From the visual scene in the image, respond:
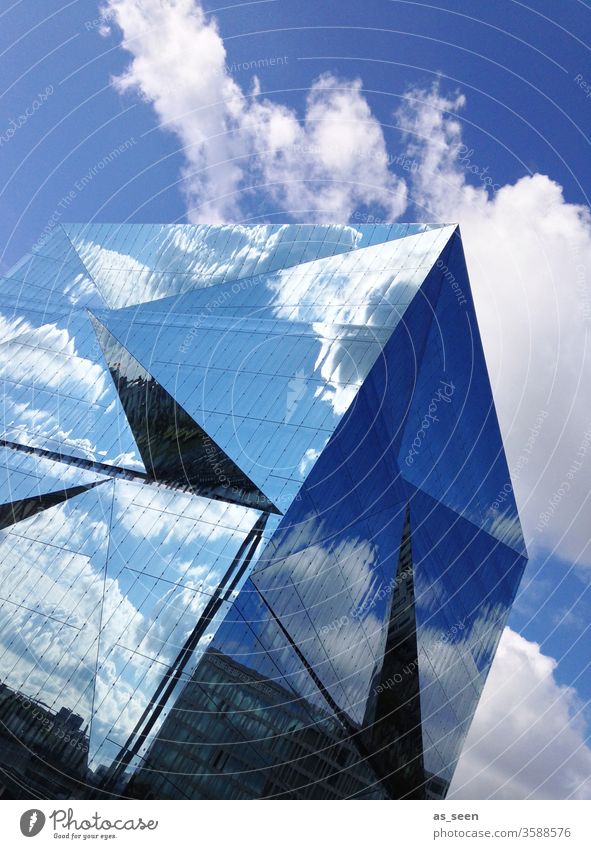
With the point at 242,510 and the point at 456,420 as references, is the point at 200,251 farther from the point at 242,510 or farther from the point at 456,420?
the point at 242,510

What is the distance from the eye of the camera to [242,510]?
94.4ft

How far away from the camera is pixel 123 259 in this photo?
47281mm

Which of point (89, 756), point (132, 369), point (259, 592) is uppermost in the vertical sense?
point (132, 369)

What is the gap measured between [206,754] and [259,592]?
6.59 meters

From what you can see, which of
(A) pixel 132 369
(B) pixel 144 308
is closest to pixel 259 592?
(A) pixel 132 369

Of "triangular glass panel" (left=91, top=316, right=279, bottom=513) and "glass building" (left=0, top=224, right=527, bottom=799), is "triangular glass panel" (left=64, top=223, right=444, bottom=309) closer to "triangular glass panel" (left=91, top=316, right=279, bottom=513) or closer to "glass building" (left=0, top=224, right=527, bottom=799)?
"glass building" (left=0, top=224, right=527, bottom=799)

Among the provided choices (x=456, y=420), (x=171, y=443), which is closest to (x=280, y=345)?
(x=171, y=443)

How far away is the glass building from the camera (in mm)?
25906

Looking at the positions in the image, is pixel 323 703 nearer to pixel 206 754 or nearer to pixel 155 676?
pixel 206 754
